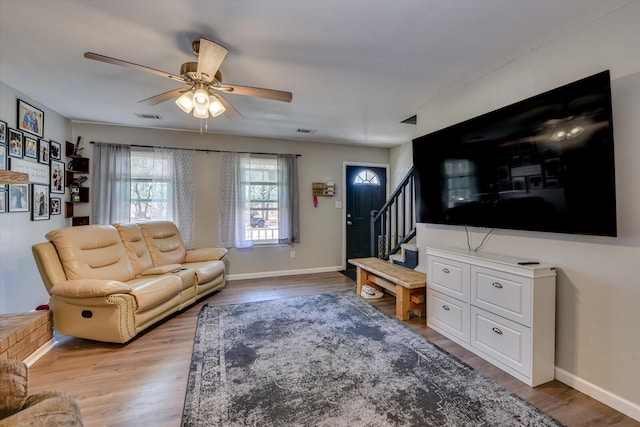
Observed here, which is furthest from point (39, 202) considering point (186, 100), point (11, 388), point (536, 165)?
→ point (536, 165)

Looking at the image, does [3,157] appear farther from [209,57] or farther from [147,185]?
[209,57]

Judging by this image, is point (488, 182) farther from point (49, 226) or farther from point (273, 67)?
point (49, 226)

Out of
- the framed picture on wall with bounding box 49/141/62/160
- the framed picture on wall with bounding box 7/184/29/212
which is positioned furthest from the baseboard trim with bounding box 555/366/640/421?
the framed picture on wall with bounding box 49/141/62/160

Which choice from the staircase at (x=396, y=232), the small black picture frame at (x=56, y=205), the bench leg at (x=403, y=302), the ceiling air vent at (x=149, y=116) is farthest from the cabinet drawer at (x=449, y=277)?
the small black picture frame at (x=56, y=205)

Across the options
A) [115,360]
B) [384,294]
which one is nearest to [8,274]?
[115,360]

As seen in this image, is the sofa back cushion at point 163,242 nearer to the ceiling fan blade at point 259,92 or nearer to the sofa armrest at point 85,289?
the sofa armrest at point 85,289

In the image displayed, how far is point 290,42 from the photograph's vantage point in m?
2.04

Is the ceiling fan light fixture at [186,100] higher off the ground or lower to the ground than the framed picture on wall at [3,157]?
higher

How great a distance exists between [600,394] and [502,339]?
0.55 m

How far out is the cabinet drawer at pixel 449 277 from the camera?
2373 millimetres

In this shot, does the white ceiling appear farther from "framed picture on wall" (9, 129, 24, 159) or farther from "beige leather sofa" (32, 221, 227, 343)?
"beige leather sofa" (32, 221, 227, 343)

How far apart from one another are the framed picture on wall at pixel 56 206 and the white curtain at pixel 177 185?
1044 millimetres

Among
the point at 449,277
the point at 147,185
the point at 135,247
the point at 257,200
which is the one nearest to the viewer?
the point at 449,277

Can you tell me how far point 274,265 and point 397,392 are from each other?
334cm
